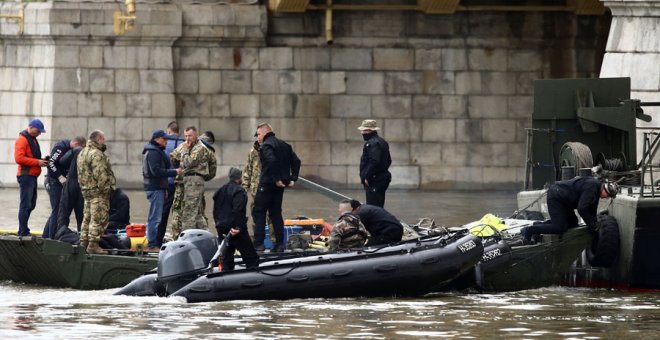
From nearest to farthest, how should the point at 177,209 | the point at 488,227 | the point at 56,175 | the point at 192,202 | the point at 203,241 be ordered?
the point at 203,241 < the point at 488,227 < the point at 192,202 < the point at 177,209 < the point at 56,175

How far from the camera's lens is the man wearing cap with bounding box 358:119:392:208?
2314cm

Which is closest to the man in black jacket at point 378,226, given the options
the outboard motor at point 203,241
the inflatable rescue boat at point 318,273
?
the inflatable rescue boat at point 318,273

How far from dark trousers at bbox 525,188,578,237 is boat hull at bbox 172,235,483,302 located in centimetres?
142

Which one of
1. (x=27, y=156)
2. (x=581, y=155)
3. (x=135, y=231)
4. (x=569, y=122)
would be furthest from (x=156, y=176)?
(x=569, y=122)

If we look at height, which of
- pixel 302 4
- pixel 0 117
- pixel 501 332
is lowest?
pixel 501 332

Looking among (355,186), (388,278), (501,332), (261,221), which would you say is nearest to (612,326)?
(501,332)

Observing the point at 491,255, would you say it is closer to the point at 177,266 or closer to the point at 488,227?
the point at 488,227

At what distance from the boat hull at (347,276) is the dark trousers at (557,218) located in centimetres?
142

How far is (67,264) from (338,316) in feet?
13.5

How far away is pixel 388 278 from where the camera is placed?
19562 mm

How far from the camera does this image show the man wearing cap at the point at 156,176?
875 inches

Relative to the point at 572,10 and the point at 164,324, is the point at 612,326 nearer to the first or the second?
the point at 164,324

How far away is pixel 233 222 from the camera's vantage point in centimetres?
1980

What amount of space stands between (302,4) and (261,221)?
12.7 meters
